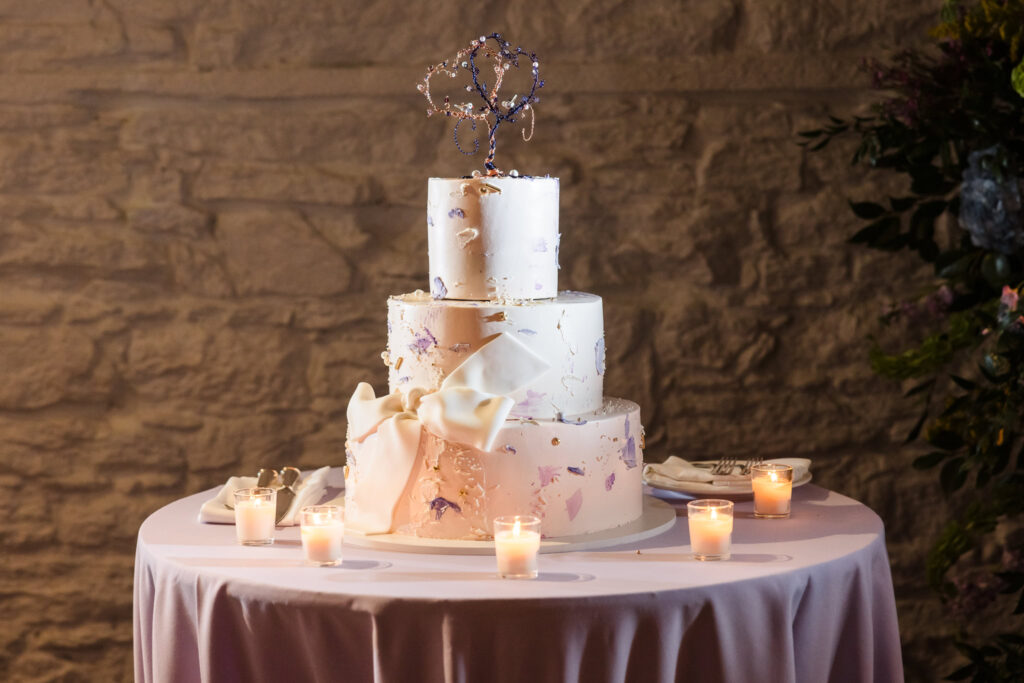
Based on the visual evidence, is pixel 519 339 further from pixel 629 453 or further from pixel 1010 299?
pixel 1010 299

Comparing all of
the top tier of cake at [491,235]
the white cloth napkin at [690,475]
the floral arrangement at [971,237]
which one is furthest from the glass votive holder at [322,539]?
the floral arrangement at [971,237]

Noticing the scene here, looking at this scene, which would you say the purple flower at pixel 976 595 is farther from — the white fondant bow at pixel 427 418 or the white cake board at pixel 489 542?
the white fondant bow at pixel 427 418

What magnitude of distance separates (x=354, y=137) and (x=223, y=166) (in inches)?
14.8

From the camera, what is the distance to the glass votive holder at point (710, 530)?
77.5 inches

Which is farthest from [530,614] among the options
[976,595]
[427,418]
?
[976,595]

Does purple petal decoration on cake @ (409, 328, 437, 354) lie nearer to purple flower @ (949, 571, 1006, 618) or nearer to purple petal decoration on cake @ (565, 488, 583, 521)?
purple petal decoration on cake @ (565, 488, 583, 521)

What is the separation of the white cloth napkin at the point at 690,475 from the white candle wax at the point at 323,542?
79 centimetres

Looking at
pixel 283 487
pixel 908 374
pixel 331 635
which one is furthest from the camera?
pixel 908 374

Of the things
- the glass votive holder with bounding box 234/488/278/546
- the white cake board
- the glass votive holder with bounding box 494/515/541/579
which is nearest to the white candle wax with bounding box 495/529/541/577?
the glass votive holder with bounding box 494/515/541/579

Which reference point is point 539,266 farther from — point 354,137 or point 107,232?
point 107,232

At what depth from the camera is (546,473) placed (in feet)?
6.92

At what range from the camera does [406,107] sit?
335 cm

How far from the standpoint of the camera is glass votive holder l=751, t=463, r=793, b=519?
7.59 ft

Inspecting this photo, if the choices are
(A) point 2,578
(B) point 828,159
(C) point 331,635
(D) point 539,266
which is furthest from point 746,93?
(A) point 2,578
